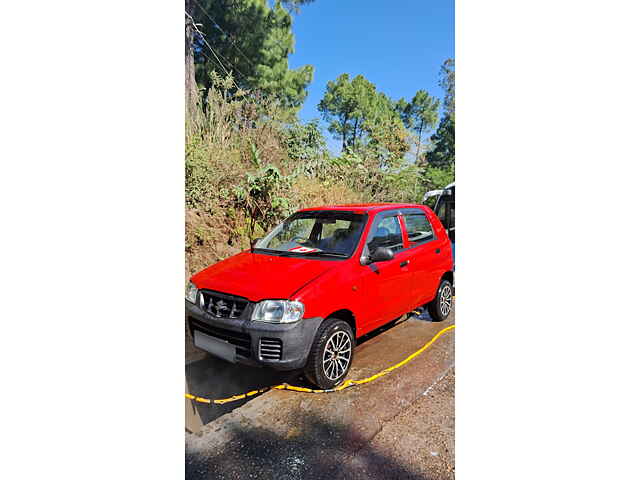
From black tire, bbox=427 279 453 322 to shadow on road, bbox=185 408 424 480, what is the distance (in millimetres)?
686

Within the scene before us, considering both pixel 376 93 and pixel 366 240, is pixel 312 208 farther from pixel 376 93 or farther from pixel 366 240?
pixel 376 93

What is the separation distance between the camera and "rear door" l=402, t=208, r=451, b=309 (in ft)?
5.43

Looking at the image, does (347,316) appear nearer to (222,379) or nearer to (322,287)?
(322,287)

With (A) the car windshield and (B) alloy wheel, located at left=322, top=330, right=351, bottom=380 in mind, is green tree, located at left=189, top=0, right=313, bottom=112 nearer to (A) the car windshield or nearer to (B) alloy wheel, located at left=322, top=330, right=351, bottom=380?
(A) the car windshield

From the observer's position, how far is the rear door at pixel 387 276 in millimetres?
1630

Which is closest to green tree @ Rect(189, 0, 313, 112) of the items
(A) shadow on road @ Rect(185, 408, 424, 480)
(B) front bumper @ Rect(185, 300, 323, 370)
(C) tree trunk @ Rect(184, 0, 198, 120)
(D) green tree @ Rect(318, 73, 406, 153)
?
(C) tree trunk @ Rect(184, 0, 198, 120)

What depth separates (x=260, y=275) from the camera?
5.00 feet
